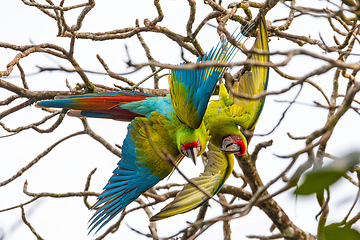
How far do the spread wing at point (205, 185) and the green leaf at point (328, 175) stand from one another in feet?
6.87

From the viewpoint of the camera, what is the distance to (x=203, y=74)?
277 centimetres

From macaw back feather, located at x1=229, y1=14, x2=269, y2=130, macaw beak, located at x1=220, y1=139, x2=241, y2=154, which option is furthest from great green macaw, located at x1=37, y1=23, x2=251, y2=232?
macaw back feather, located at x1=229, y1=14, x2=269, y2=130

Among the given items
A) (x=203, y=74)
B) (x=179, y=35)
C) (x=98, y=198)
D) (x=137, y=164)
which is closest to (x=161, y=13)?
(x=179, y=35)

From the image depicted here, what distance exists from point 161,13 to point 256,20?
2.38 feet

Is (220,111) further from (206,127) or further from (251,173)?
(251,173)

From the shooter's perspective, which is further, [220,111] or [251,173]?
[220,111]

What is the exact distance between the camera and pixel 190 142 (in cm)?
280

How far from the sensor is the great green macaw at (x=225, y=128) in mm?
2889

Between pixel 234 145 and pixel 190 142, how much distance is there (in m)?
0.35

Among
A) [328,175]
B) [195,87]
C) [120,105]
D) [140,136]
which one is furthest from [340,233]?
[120,105]

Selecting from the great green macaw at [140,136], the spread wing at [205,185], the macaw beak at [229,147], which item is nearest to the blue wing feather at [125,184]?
the great green macaw at [140,136]

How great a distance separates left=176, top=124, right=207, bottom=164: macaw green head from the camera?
2811 millimetres

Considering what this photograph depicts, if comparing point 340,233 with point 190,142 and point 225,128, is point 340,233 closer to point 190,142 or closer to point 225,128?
point 190,142

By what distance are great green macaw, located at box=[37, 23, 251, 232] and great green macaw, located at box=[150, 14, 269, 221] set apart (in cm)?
17
